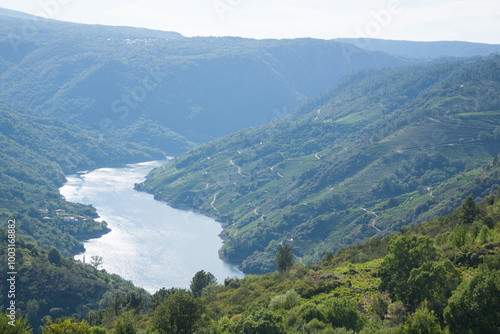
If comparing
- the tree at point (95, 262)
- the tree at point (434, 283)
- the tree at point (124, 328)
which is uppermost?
the tree at point (95, 262)

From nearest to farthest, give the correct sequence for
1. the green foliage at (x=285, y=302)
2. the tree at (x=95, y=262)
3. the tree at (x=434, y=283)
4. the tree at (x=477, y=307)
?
the tree at (x=477, y=307), the tree at (x=434, y=283), the green foliage at (x=285, y=302), the tree at (x=95, y=262)

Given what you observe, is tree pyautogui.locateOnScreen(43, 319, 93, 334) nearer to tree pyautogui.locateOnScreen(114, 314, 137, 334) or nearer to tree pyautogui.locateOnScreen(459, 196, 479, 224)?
tree pyautogui.locateOnScreen(114, 314, 137, 334)

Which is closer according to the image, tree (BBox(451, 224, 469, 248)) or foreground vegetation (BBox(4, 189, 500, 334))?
foreground vegetation (BBox(4, 189, 500, 334))


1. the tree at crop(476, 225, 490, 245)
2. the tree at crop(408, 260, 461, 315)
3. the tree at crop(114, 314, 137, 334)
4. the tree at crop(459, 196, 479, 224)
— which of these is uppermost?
the tree at crop(114, 314, 137, 334)

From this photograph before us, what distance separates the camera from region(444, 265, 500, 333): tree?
23547 millimetres

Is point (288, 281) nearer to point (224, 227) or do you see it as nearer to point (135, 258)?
point (135, 258)

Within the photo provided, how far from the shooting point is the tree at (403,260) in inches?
1305

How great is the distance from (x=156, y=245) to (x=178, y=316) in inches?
4765

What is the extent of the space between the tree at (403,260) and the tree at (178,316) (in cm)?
1441

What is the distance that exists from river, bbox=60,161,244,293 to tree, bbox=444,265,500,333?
10065 cm

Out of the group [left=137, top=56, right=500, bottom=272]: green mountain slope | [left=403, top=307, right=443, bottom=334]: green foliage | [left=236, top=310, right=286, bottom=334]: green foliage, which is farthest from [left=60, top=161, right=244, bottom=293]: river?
[left=403, top=307, right=443, bottom=334]: green foliage

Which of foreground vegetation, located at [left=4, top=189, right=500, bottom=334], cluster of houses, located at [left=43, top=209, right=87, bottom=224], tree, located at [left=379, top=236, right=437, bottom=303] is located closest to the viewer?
foreground vegetation, located at [left=4, top=189, right=500, bottom=334]

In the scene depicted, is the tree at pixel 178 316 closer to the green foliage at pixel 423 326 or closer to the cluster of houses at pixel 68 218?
the green foliage at pixel 423 326

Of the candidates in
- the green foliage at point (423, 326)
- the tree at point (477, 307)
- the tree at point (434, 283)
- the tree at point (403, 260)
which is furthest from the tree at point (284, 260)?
the tree at point (477, 307)
